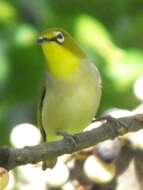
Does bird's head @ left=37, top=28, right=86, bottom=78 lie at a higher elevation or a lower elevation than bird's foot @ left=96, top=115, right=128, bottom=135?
higher

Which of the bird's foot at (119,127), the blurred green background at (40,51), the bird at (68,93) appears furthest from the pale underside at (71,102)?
the blurred green background at (40,51)

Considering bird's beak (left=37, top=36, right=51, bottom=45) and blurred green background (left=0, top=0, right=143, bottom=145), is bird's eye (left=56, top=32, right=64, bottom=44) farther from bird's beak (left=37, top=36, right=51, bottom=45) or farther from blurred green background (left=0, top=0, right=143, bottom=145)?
blurred green background (left=0, top=0, right=143, bottom=145)

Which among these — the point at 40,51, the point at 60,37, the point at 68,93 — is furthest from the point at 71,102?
the point at 40,51

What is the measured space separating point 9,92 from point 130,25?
1.07 feet

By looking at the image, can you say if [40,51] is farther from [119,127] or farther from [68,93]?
[119,127]

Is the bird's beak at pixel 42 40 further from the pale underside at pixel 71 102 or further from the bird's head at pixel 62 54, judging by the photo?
the pale underside at pixel 71 102

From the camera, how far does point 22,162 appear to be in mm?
771

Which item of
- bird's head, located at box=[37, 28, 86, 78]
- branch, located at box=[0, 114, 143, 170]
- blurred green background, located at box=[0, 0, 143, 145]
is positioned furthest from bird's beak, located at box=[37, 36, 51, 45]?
blurred green background, located at box=[0, 0, 143, 145]

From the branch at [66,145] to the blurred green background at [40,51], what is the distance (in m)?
0.42

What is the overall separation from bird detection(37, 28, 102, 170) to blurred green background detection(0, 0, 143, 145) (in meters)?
0.30

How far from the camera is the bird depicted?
1054 mm

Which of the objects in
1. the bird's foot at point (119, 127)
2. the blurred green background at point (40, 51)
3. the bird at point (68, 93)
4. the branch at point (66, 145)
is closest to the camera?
the branch at point (66, 145)

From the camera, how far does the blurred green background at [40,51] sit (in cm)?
147

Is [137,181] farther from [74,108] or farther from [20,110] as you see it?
[20,110]
